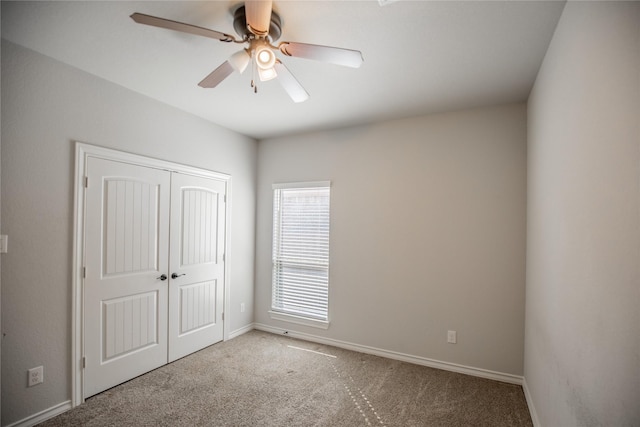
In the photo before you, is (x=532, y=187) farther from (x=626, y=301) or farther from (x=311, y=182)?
(x=311, y=182)

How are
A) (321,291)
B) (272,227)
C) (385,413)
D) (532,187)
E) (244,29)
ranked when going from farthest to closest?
(272,227), (321,291), (532,187), (385,413), (244,29)

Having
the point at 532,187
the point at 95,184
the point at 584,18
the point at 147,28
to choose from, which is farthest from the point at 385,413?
the point at 147,28

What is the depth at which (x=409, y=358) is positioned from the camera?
10.8ft

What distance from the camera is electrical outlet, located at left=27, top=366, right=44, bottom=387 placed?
85.3 inches

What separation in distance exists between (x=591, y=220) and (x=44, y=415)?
3673mm

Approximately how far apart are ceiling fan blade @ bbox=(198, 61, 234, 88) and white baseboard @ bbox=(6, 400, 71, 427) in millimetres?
2688

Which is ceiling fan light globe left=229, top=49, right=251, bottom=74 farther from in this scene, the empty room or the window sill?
the window sill

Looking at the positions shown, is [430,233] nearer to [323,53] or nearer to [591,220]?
[591,220]

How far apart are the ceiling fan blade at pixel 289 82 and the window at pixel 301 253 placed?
70.5 inches

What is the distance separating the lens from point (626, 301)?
0.99m

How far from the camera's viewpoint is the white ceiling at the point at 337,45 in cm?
171

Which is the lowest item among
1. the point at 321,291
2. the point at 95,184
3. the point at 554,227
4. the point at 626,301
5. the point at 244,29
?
the point at 321,291

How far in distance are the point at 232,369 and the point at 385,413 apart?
1.58 metres

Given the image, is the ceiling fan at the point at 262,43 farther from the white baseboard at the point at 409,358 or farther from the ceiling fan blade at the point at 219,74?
the white baseboard at the point at 409,358
